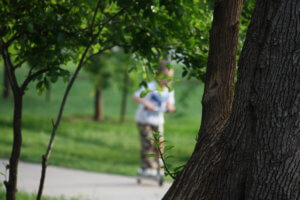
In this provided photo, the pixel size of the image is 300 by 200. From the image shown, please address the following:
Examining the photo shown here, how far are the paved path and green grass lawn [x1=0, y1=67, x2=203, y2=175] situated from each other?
920 millimetres

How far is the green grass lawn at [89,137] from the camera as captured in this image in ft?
43.5

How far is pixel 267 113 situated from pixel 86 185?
6489mm

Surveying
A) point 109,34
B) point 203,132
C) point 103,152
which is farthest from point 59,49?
point 103,152

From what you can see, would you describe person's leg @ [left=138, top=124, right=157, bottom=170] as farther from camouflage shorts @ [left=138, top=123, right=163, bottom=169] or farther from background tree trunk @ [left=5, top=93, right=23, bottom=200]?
background tree trunk @ [left=5, top=93, right=23, bottom=200]

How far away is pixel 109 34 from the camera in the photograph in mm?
5570

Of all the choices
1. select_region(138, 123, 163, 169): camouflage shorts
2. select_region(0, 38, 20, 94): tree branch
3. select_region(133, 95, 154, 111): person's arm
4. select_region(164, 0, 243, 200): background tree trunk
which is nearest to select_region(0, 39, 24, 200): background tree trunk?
select_region(0, 38, 20, 94): tree branch

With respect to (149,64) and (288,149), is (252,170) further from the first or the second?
(149,64)

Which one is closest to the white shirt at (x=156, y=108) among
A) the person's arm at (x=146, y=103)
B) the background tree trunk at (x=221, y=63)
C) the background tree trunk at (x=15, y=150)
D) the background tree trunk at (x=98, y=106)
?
the person's arm at (x=146, y=103)

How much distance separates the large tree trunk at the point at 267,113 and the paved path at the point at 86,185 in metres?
4.67

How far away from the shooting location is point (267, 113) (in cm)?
352

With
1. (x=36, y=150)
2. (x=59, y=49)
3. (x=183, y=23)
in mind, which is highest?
(x=183, y=23)

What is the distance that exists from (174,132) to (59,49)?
59.0ft

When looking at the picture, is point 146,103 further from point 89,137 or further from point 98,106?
point 98,106

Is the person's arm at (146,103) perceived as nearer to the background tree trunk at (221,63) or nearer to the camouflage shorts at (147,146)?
the camouflage shorts at (147,146)
